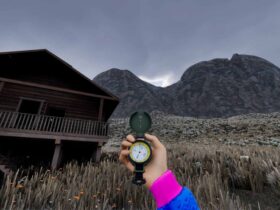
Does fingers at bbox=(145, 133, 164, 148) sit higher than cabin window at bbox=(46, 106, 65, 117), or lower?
lower

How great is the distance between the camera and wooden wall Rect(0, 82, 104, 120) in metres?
9.90

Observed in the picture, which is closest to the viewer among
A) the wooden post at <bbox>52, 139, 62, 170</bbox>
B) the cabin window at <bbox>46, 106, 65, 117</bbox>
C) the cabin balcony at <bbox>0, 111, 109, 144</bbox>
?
the cabin balcony at <bbox>0, 111, 109, 144</bbox>

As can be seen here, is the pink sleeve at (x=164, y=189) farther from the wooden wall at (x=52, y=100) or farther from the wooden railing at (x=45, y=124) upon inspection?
the wooden wall at (x=52, y=100)

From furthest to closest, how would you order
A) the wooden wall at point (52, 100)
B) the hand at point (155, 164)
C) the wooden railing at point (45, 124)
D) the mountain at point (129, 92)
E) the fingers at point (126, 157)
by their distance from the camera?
1. the mountain at point (129, 92)
2. the wooden wall at point (52, 100)
3. the wooden railing at point (45, 124)
4. the fingers at point (126, 157)
5. the hand at point (155, 164)

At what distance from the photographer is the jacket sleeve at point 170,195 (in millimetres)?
929

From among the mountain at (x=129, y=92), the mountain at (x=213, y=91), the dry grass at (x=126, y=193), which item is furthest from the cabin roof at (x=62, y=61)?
the mountain at (x=213, y=91)

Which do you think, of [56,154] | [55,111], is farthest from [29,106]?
[56,154]

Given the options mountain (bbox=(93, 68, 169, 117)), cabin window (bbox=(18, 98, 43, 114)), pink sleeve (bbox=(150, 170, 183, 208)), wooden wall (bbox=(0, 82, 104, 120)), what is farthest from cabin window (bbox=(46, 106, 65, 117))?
mountain (bbox=(93, 68, 169, 117))

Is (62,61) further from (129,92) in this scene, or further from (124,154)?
(129,92)

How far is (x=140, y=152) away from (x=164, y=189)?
35cm

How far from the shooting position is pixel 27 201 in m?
2.79

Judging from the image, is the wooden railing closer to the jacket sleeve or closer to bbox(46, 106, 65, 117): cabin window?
bbox(46, 106, 65, 117): cabin window

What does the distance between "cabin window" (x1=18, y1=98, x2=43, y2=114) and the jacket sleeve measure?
36.3 feet

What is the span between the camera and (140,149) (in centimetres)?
129
